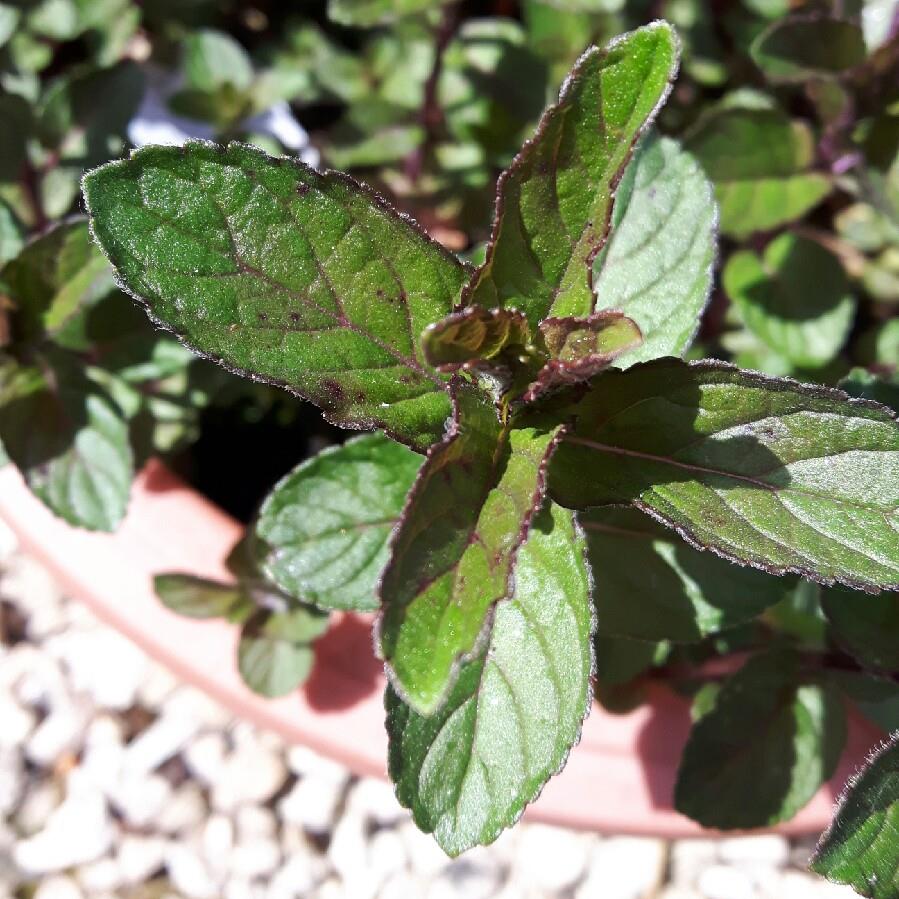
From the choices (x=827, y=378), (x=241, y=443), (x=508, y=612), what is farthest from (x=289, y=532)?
(x=827, y=378)

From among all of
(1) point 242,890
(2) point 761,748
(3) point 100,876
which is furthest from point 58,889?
(2) point 761,748

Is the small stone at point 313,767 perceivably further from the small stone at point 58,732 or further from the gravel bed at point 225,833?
the small stone at point 58,732

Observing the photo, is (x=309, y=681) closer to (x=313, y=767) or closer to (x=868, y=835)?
(x=313, y=767)

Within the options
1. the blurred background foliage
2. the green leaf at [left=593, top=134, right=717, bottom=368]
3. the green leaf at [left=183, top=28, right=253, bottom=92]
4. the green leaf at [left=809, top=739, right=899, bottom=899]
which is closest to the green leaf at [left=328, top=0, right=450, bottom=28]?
the blurred background foliage

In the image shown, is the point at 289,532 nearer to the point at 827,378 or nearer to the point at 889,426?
the point at 889,426

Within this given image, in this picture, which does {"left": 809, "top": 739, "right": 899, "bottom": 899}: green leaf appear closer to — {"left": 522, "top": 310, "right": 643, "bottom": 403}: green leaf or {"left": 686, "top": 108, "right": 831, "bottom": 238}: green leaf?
{"left": 522, "top": 310, "right": 643, "bottom": 403}: green leaf

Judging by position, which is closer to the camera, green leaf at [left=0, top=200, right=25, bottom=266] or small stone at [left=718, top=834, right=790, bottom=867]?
green leaf at [left=0, top=200, right=25, bottom=266]

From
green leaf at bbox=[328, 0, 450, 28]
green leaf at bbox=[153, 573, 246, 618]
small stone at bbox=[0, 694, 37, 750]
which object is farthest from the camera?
small stone at bbox=[0, 694, 37, 750]
